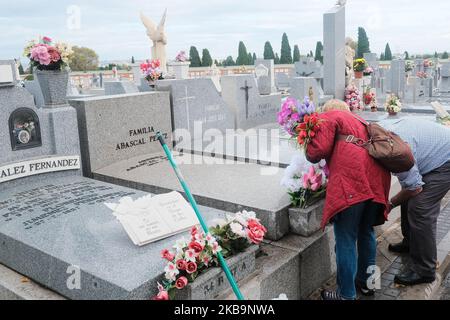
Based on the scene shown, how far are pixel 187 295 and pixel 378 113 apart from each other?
10858 millimetres

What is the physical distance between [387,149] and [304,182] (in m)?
1.09

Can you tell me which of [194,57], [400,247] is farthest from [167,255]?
[194,57]

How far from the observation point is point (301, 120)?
388cm

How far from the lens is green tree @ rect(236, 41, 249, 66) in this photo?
44.5 m

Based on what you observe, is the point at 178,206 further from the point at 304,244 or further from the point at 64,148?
the point at 64,148

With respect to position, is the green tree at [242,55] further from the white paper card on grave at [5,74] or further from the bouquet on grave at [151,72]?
the white paper card on grave at [5,74]

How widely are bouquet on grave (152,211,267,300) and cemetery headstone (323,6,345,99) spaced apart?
9.79 m

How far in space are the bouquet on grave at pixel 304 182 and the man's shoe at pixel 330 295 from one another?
2.66 feet

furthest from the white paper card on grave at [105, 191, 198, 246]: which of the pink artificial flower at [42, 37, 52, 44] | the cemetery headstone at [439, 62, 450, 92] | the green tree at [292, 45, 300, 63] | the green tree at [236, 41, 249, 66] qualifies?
the green tree at [292, 45, 300, 63]

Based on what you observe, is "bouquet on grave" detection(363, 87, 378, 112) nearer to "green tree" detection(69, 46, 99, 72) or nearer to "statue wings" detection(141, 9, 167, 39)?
"statue wings" detection(141, 9, 167, 39)

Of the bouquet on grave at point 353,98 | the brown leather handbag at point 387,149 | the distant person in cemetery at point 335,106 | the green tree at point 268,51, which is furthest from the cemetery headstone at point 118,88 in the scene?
the green tree at point 268,51

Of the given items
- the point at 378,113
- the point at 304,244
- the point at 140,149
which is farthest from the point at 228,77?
the point at 304,244

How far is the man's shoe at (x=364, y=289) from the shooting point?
3.84m

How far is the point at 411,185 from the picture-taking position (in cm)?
363
